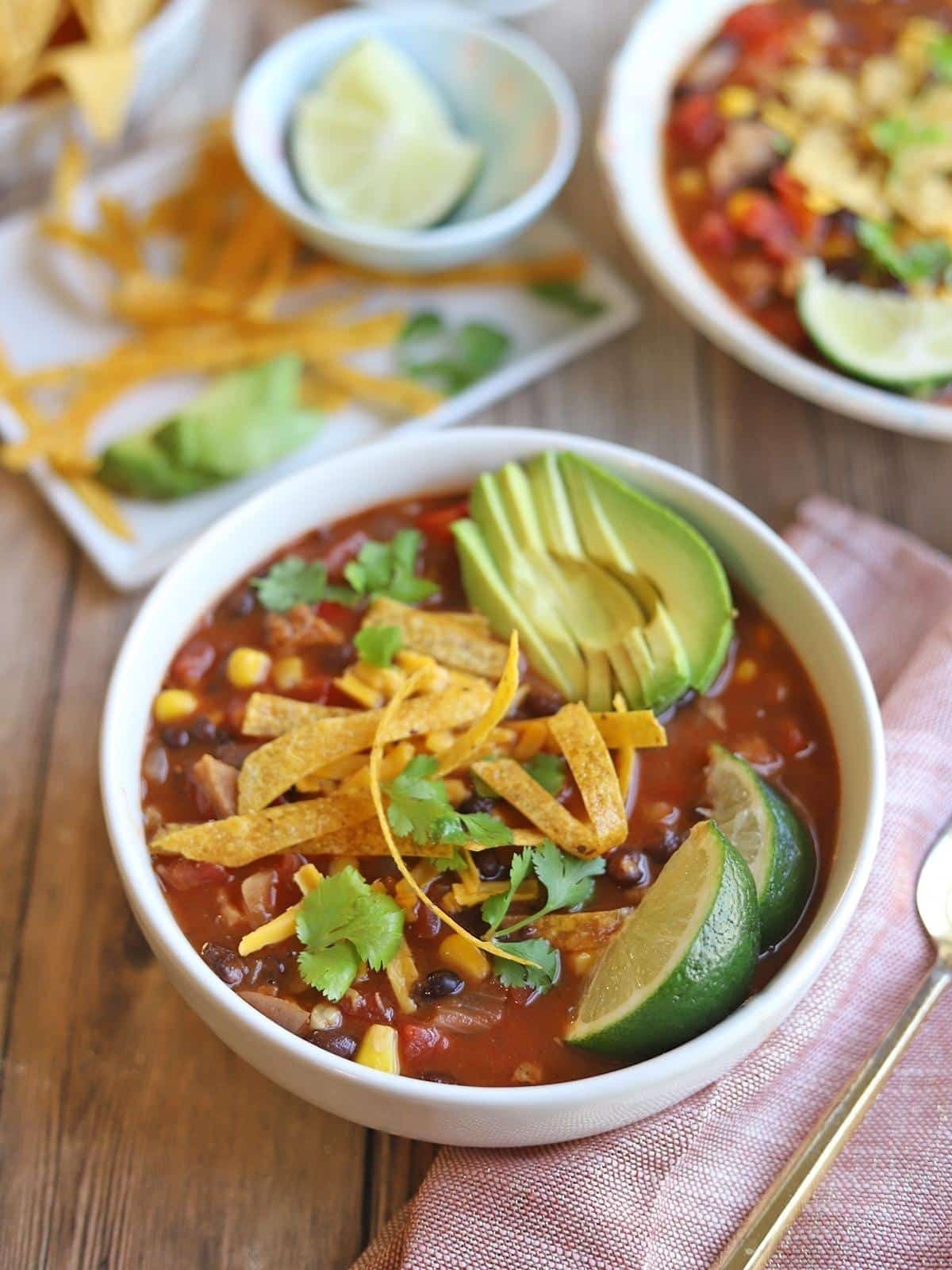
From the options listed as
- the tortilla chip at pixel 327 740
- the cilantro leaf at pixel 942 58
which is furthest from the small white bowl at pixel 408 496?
the cilantro leaf at pixel 942 58

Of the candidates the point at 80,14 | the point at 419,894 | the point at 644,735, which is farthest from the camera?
the point at 80,14

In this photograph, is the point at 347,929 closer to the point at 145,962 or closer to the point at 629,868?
the point at 629,868

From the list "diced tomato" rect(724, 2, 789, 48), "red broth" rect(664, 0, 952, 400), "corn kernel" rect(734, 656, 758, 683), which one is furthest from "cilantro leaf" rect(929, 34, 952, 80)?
"corn kernel" rect(734, 656, 758, 683)

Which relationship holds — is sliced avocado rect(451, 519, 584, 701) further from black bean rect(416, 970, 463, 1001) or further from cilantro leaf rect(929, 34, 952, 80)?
cilantro leaf rect(929, 34, 952, 80)

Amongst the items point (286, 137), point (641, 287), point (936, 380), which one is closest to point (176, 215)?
point (286, 137)

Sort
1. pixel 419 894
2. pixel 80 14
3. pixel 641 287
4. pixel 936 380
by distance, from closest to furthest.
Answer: pixel 419 894 < pixel 936 380 < pixel 80 14 < pixel 641 287

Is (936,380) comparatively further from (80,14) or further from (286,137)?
(80,14)
